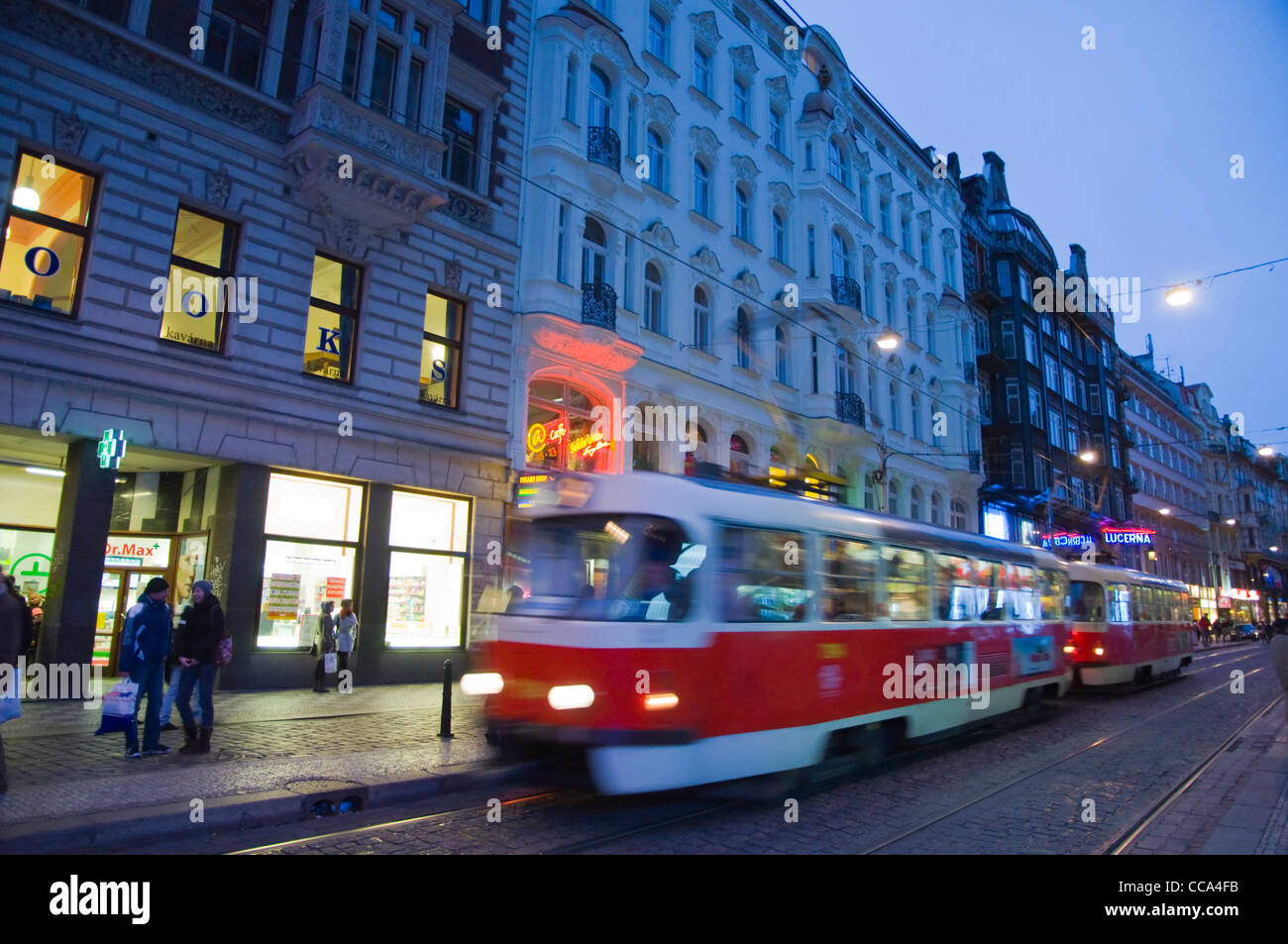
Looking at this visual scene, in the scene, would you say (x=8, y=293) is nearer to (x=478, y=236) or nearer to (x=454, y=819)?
(x=478, y=236)

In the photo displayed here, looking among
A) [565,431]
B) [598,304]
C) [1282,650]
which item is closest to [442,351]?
[565,431]

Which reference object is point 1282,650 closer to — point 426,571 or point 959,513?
point 426,571

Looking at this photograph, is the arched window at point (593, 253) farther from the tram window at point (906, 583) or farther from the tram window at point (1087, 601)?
the tram window at point (1087, 601)

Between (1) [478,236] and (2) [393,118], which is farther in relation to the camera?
(1) [478,236]

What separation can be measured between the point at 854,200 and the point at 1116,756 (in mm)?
23831

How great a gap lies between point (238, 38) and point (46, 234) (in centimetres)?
499

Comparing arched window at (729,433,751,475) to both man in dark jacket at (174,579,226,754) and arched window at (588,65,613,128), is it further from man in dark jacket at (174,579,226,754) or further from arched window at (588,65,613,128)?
man in dark jacket at (174,579,226,754)

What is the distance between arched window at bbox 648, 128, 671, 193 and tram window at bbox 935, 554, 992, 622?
46.8ft

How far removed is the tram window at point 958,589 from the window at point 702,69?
1783 cm

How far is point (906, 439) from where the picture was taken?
31.8 m

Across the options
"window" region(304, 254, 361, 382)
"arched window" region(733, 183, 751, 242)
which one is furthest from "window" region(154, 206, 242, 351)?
"arched window" region(733, 183, 751, 242)

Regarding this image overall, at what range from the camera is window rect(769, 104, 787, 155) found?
88.1 feet

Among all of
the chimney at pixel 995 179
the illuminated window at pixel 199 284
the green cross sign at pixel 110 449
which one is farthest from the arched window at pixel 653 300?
the chimney at pixel 995 179
